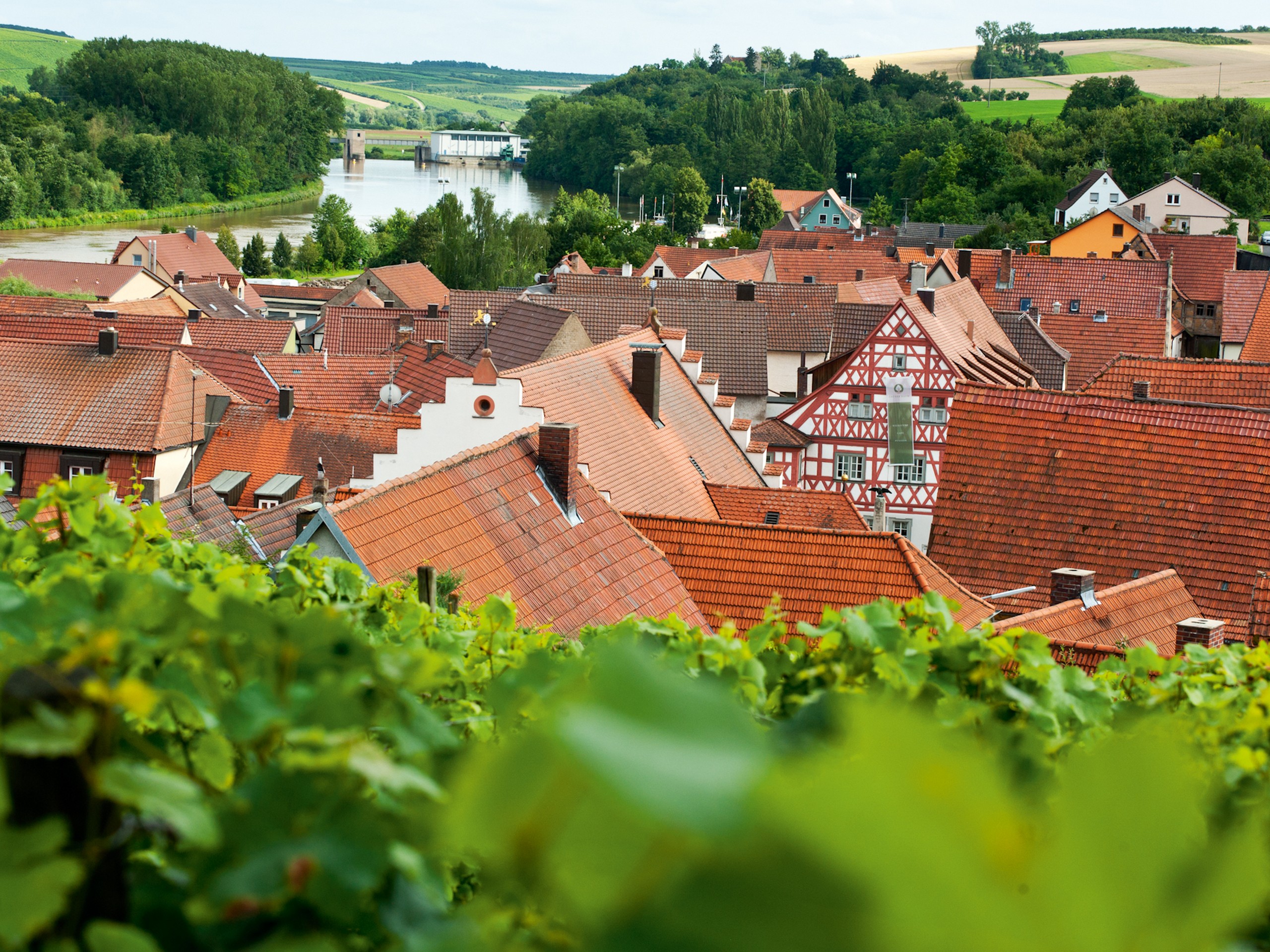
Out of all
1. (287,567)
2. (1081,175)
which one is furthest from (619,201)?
(287,567)

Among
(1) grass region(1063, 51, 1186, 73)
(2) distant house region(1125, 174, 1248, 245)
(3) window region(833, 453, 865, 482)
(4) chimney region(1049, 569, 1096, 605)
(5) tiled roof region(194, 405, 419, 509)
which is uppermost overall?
→ (1) grass region(1063, 51, 1186, 73)

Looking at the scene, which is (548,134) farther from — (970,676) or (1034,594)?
(970,676)

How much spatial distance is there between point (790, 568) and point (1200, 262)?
170 feet

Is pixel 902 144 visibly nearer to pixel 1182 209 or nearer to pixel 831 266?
pixel 1182 209

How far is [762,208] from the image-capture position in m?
111

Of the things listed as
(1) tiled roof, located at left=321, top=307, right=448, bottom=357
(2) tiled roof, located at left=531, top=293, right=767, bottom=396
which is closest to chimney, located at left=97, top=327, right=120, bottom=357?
(2) tiled roof, located at left=531, top=293, right=767, bottom=396

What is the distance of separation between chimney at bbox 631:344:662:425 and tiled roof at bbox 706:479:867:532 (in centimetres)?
164

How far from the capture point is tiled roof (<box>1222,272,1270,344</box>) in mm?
48369

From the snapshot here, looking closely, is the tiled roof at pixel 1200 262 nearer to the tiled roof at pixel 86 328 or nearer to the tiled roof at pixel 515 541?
the tiled roof at pixel 86 328

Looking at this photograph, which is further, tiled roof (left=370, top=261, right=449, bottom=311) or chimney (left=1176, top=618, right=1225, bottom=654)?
tiled roof (left=370, top=261, right=449, bottom=311)

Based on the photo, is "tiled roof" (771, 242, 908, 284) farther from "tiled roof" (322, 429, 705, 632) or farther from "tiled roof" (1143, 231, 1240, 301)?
"tiled roof" (322, 429, 705, 632)

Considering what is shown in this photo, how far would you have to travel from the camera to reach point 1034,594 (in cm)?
1733

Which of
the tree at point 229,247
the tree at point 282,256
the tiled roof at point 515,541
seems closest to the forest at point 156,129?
the tree at point 282,256

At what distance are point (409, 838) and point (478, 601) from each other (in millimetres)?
9707
